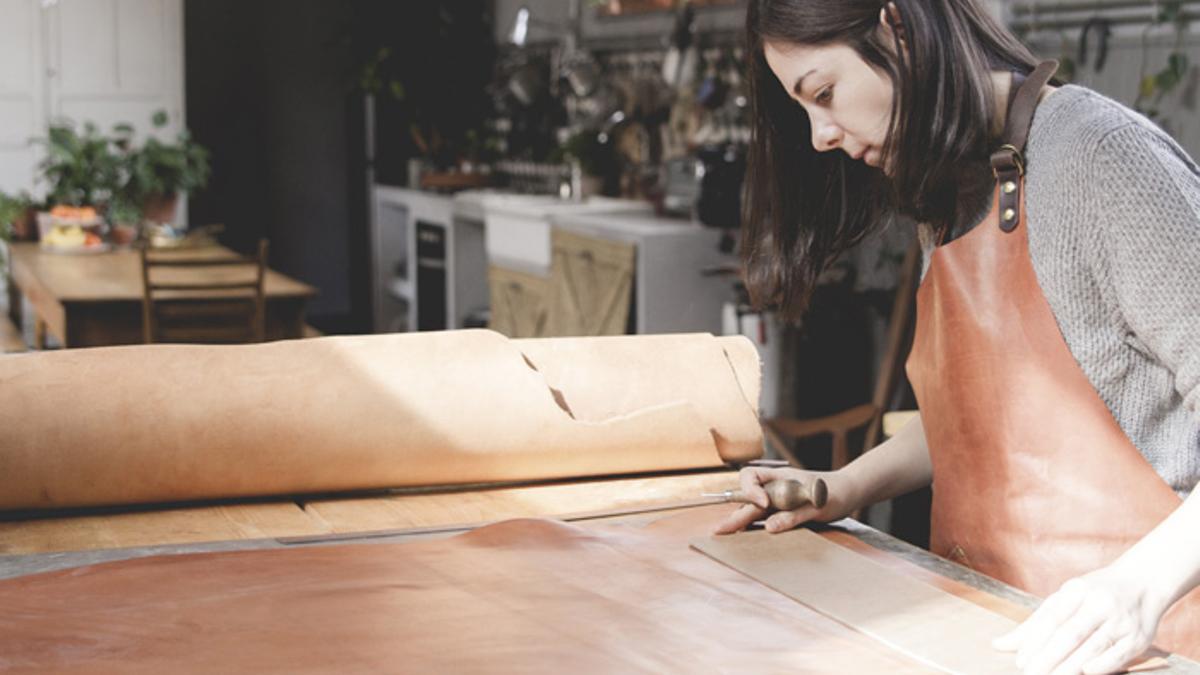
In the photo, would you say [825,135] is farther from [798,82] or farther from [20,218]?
[20,218]

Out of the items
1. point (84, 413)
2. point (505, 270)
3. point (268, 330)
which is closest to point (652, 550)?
point (84, 413)

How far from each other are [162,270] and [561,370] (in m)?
3.33

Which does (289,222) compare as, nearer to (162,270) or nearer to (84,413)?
(162,270)

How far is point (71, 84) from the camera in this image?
794cm

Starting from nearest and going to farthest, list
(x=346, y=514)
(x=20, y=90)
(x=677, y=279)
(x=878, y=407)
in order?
(x=346, y=514) < (x=878, y=407) < (x=677, y=279) < (x=20, y=90)

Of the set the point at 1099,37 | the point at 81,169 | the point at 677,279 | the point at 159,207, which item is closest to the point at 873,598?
the point at 1099,37

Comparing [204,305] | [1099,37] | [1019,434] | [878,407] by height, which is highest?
[1099,37]

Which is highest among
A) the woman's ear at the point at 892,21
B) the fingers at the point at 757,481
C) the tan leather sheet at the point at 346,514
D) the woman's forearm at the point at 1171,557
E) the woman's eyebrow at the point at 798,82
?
the woman's ear at the point at 892,21

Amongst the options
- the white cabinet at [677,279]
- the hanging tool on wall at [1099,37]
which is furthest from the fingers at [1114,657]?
the white cabinet at [677,279]

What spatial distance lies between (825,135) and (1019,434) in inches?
13.4

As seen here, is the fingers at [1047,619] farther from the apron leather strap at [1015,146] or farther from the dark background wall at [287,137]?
the dark background wall at [287,137]

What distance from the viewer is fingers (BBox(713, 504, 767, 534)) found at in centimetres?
135

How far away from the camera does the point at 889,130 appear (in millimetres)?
1346

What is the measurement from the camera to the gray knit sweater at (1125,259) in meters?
1.19
